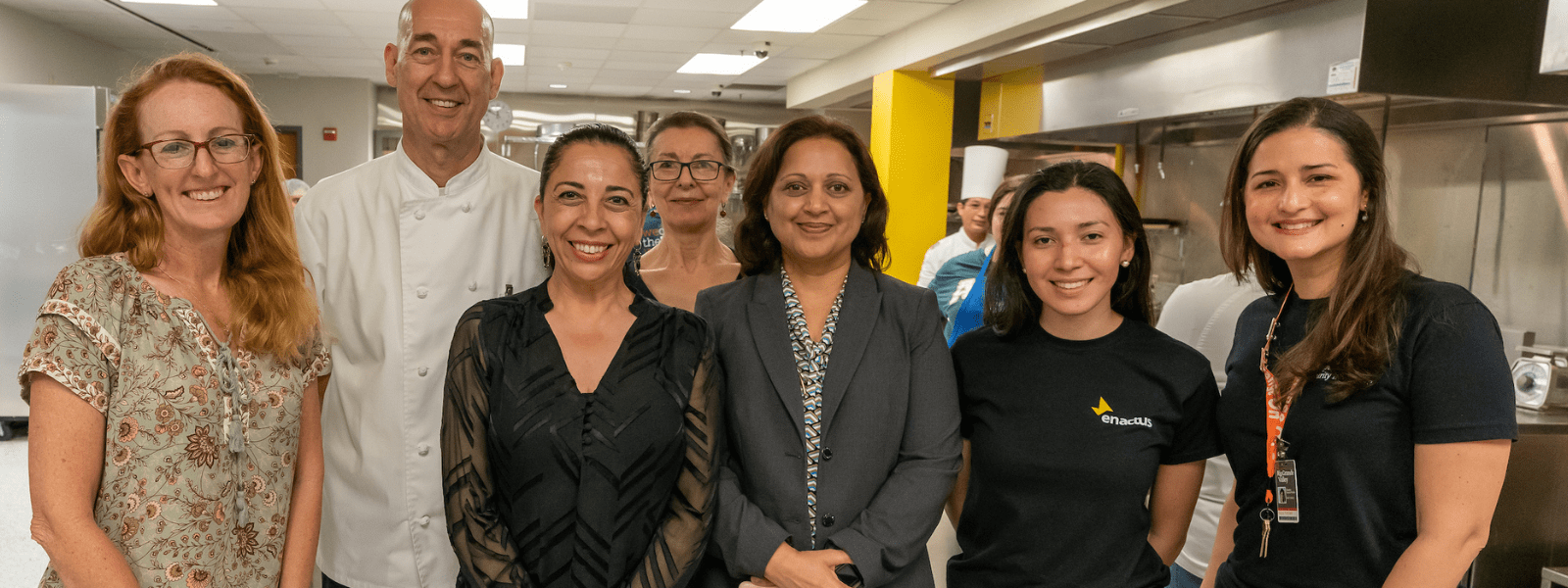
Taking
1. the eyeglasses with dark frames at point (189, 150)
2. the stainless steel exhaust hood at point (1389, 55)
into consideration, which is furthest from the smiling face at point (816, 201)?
the stainless steel exhaust hood at point (1389, 55)

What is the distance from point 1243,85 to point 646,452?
11.5 feet

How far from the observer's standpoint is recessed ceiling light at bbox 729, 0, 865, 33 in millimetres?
6457

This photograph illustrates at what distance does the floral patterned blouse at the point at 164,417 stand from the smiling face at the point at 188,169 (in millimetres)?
106

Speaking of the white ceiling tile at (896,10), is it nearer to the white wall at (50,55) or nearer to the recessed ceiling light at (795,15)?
the recessed ceiling light at (795,15)

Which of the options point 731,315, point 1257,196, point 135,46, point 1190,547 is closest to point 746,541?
point 731,315

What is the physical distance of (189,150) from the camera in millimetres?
1378

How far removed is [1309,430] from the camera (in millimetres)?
1436

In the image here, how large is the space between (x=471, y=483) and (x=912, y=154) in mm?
7033

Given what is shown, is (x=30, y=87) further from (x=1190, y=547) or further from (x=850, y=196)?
(x=1190, y=547)

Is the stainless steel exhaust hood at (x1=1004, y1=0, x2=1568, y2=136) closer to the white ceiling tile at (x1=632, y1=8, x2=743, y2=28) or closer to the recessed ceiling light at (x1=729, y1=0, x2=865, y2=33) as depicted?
the recessed ceiling light at (x1=729, y1=0, x2=865, y2=33)

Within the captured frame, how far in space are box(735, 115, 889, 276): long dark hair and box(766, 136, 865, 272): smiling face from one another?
0.03 metres

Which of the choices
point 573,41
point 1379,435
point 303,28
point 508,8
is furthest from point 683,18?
point 1379,435

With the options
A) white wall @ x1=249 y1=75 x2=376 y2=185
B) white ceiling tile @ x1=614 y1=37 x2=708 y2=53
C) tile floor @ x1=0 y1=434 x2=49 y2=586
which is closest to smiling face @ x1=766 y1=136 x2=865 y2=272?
tile floor @ x1=0 y1=434 x2=49 y2=586

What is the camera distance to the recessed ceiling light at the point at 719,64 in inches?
342
